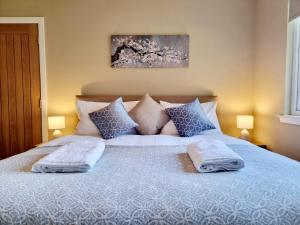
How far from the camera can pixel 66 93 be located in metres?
3.32

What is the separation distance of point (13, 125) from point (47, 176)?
2.45m

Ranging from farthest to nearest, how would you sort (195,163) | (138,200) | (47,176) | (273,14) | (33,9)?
1. (33,9)
2. (273,14)
3. (195,163)
4. (47,176)
5. (138,200)

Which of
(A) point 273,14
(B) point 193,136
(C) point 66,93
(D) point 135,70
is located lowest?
(B) point 193,136

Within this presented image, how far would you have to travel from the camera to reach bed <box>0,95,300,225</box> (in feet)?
3.11

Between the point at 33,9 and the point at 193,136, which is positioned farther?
the point at 33,9

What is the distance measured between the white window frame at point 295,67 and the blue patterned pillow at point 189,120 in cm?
87

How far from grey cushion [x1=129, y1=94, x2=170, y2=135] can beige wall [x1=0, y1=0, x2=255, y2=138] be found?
0.46 metres

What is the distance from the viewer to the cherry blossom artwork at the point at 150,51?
3248mm

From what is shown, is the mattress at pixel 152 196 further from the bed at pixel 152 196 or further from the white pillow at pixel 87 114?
the white pillow at pixel 87 114

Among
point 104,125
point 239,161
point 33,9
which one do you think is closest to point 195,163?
point 239,161

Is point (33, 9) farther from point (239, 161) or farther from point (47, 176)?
point (239, 161)

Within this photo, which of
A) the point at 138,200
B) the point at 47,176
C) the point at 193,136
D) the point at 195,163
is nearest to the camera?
the point at 138,200

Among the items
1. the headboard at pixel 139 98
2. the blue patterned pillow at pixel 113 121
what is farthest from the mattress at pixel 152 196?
the headboard at pixel 139 98

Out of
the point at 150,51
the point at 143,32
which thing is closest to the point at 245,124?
the point at 150,51
